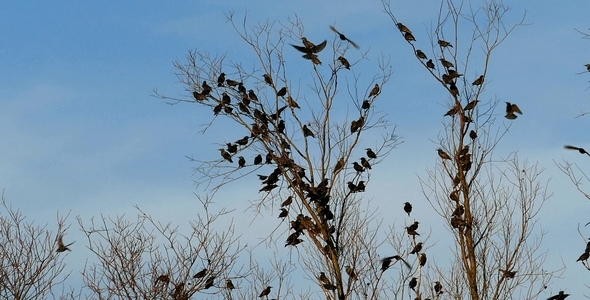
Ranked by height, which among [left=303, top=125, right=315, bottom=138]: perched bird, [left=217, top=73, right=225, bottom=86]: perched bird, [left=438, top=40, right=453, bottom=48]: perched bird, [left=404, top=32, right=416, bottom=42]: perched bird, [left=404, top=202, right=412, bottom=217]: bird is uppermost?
[left=404, top=32, right=416, bottom=42]: perched bird

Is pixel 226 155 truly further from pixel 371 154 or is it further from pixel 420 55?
pixel 420 55

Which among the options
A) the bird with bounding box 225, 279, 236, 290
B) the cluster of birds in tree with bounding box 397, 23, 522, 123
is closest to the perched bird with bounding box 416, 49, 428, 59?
the cluster of birds in tree with bounding box 397, 23, 522, 123

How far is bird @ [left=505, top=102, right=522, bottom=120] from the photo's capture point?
10.1 metres

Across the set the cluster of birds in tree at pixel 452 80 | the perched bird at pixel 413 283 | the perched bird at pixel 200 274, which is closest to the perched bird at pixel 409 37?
the cluster of birds in tree at pixel 452 80

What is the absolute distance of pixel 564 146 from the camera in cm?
670

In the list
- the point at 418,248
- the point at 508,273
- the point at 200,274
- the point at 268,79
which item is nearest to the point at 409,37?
the point at 268,79

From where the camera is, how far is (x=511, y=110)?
10.2 m

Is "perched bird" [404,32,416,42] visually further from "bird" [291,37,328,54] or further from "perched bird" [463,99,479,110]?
"bird" [291,37,328,54]

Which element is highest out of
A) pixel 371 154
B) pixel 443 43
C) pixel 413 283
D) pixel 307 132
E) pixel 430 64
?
pixel 443 43

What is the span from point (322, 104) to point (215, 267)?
278 centimetres

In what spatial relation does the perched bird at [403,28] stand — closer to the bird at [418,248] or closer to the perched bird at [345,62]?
the perched bird at [345,62]

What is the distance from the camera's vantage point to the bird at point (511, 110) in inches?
398

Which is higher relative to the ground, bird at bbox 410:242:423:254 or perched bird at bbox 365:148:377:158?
perched bird at bbox 365:148:377:158

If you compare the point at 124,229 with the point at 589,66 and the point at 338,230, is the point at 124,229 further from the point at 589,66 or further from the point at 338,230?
the point at 589,66
